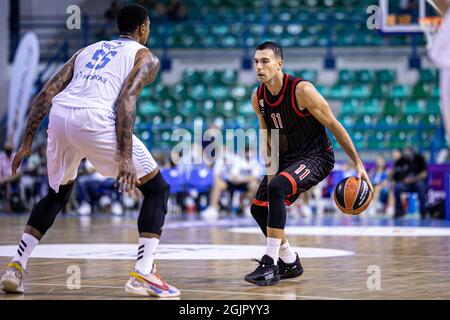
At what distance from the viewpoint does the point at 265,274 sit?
575cm

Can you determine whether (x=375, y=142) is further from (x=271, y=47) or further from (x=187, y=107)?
(x=271, y=47)

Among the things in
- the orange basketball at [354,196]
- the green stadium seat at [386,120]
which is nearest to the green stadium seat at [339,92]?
the green stadium seat at [386,120]

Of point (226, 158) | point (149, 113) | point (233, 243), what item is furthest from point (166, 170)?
point (233, 243)

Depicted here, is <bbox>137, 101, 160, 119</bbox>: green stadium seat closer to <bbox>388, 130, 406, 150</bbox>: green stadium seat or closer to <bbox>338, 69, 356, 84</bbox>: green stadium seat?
<bbox>338, 69, 356, 84</bbox>: green stadium seat

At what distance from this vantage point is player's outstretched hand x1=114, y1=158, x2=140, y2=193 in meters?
4.81

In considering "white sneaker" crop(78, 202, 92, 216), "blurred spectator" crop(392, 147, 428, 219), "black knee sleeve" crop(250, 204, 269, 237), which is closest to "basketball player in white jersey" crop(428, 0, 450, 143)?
"black knee sleeve" crop(250, 204, 269, 237)

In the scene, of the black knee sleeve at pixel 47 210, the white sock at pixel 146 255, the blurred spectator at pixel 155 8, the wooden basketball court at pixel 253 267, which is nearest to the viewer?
the white sock at pixel 146 255

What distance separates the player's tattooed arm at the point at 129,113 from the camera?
484 cm

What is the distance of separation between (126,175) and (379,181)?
13.4 m

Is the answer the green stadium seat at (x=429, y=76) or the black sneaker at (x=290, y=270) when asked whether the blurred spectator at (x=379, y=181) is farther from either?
the black sneaker at (x=290, y=270)

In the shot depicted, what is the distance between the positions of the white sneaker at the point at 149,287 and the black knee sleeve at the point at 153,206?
285mm

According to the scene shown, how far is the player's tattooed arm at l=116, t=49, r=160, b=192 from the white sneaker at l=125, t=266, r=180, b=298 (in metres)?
0.55

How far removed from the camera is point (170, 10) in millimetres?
22500
